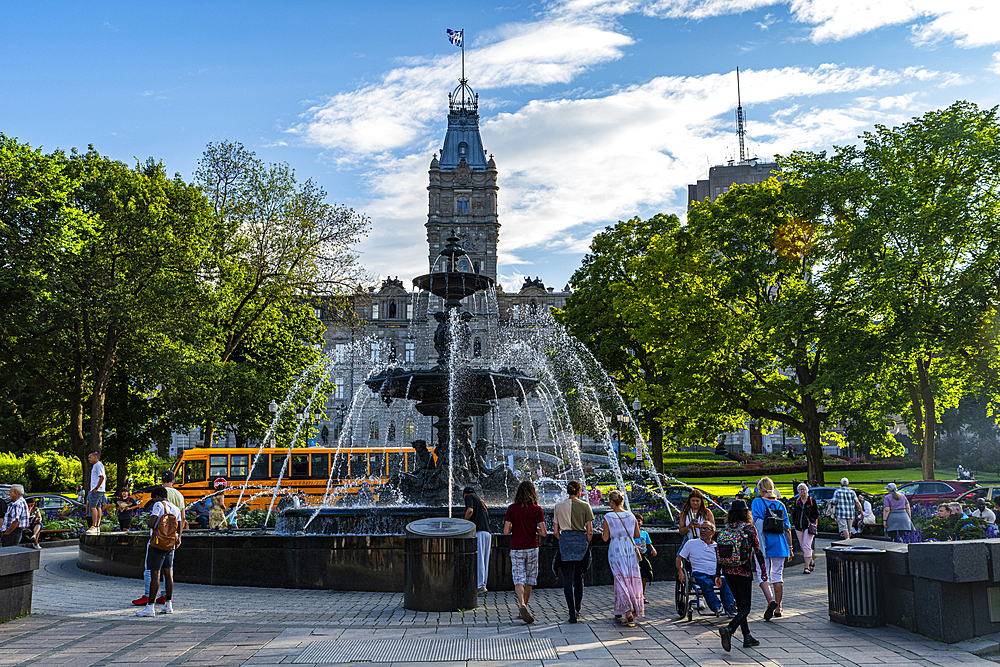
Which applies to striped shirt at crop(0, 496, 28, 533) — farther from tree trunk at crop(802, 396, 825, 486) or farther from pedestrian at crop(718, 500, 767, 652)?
tree trunk at crop(802, 396, 825, 486)

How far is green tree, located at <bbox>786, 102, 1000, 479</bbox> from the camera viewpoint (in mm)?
22672

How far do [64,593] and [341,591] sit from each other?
4129 mm

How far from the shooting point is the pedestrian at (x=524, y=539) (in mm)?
8898

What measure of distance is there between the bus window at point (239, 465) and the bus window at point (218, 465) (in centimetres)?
19

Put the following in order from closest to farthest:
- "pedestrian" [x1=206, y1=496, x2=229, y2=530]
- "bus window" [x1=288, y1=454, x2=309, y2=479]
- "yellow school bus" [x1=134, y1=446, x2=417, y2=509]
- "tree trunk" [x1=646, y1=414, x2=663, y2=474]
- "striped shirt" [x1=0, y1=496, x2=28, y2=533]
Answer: "striped shirt" [x1=0, y1=496, x2=28, y2=533]
"pedestrian" [x1=206, y1=496, x2=229, y2=530]
"yellow school bus" [x1=134, y1=446, x2=417, y2=509]
"bus window" [x1=288, y1=454, x2=309, y2=479]
"tree trunk" [x1=646, y1=414, x2=663, y2=474]

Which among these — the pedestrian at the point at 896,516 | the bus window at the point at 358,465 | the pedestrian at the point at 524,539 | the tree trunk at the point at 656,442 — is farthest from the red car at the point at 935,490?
the bus window at the point at 358,465

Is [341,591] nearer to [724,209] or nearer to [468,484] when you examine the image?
[468,484]

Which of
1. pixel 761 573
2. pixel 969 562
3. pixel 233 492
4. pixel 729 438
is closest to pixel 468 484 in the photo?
pixel 761 573

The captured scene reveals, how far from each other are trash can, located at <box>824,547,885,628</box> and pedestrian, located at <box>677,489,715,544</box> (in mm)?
1395

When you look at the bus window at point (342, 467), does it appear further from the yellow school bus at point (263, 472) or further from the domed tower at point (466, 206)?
the domed tower at point (466, 206)

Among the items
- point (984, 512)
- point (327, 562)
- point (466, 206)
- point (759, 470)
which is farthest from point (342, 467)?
point (466, 206)

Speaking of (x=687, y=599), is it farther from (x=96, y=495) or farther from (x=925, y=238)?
(x=925, y=238)

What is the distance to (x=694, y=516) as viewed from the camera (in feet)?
30.3

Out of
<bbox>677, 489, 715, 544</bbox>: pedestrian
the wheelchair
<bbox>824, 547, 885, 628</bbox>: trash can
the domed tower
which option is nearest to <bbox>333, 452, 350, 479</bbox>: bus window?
the wheelchair
